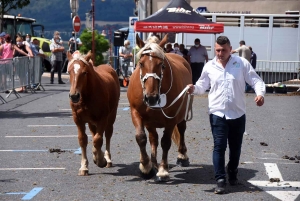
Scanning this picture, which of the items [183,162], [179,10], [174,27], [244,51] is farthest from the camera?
[244,51]

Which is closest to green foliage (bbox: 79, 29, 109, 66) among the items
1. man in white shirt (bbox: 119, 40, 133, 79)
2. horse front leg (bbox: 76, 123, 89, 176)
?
man in white shirt (bbox: 119, 40, 133, 79)

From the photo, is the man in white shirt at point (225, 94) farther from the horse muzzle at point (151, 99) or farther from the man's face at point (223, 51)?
the horse muzzle at point (151, 99)

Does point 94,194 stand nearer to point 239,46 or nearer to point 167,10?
point 167,10

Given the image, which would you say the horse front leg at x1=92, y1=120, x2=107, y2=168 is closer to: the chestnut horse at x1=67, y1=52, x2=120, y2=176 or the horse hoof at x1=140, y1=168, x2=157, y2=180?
the chestnut horse at x1=67, y1=52, x2=120, y2=176

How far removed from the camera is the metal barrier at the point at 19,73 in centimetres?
2239

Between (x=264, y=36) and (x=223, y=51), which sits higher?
(x=223, y=51)

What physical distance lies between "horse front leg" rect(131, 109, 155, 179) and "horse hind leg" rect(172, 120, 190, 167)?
3.72ft

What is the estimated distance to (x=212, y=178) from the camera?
10.3m

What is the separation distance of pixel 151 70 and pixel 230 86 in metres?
1.10

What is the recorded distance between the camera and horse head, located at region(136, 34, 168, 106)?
9609 mm

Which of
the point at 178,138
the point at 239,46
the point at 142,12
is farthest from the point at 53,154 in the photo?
the point at 142,12

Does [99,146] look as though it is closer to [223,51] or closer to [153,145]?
[153,145]

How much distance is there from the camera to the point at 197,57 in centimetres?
2875

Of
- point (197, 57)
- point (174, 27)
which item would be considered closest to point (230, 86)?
point (174, 27)
